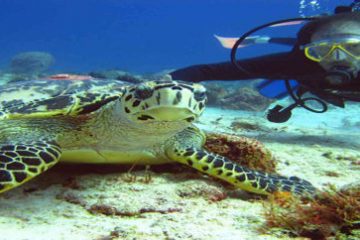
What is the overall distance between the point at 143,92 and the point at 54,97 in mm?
1400

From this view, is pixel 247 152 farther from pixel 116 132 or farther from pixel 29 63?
pixel 29 63

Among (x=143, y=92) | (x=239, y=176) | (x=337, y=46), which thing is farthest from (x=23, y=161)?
(x=337, y=46)

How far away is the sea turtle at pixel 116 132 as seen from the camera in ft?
8.09

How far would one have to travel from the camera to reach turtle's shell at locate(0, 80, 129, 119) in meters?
3.22

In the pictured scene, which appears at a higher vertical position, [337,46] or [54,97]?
[337,46]

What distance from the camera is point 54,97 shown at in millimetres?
3500

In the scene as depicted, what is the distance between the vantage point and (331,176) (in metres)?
3.60

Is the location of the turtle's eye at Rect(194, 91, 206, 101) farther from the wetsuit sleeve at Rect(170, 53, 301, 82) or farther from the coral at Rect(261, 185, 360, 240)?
the wetsuit sleeve at Rect(170, 53, 301, 82)

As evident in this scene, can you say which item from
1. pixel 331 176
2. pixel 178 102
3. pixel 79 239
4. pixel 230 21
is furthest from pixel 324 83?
pixel 230 21

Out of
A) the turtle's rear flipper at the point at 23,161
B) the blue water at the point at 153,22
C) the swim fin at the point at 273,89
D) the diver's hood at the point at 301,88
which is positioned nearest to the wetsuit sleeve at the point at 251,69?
the diver's hood at the point at 301,88

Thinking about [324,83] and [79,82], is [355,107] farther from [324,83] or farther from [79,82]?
[79,82]

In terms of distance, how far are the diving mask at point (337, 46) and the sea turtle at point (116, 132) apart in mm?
2338

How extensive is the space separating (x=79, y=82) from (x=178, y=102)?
212 cm

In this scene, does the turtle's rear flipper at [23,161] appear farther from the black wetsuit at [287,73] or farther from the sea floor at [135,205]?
the black wetsuit at [287,73]
